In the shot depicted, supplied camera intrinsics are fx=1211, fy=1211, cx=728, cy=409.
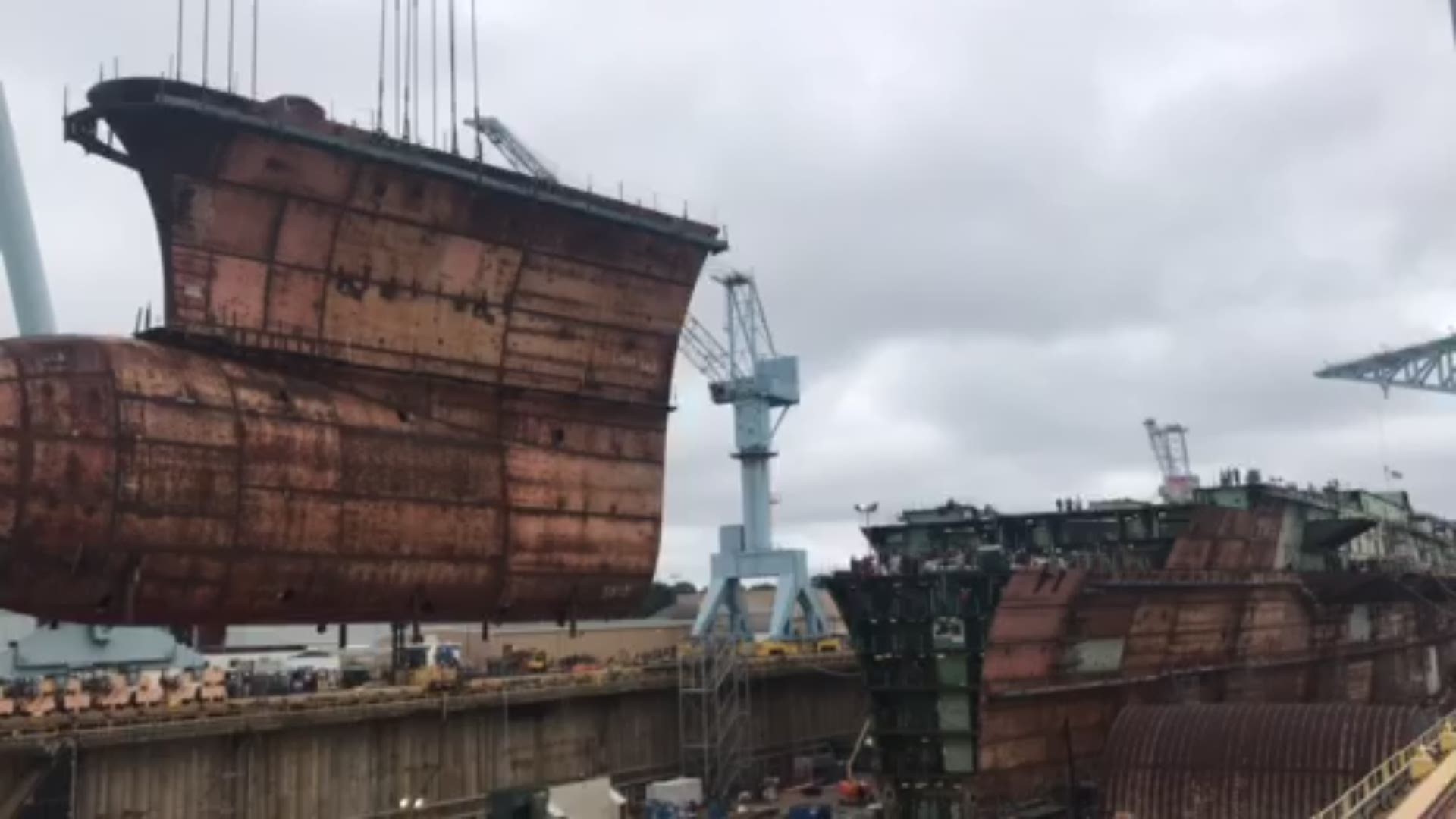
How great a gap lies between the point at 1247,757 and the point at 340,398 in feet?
74.3

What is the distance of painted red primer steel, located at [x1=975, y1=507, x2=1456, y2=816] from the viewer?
98.1 feet

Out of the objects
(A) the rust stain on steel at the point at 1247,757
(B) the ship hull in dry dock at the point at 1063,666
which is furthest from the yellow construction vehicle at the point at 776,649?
(A) the rust stain on steel at the point at 1247,757

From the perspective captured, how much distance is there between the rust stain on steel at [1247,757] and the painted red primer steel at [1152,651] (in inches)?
6.7

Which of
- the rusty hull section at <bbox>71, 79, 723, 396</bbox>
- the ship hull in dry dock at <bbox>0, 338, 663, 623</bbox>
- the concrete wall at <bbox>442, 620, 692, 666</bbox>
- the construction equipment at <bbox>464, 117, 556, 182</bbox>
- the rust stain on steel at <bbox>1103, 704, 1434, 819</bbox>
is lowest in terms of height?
the rust stain on steel at <bbox>1103, 704, 1434, 819</bbox>

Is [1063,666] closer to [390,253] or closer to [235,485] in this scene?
[390,253]

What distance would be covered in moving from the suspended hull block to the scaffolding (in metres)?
12.3

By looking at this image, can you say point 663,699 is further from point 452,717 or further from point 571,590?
point 571,590

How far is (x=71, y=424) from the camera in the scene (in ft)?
57.6

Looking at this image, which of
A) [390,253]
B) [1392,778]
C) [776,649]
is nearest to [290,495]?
[390,253]

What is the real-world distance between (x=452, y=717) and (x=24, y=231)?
41076mm

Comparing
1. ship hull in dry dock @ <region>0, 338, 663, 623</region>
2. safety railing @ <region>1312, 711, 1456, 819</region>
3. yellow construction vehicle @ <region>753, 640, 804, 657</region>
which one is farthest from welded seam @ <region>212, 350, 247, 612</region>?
yellow construction vehicle @ <region>753, 640, 804, 657</region>

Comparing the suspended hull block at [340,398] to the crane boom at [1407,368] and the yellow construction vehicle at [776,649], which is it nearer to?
the yellow construction vehicle at [776,649]

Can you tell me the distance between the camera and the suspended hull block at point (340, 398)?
17.8 meters

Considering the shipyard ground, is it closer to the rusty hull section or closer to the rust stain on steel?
the rusty hull section
